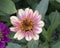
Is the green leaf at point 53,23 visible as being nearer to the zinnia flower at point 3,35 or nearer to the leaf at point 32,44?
the leaf at point 32,44

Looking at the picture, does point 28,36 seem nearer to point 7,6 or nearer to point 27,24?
point 27,24

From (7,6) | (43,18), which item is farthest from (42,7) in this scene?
(7,6)

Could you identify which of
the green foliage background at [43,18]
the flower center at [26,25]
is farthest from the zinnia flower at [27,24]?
the green foliage background at [43,18]

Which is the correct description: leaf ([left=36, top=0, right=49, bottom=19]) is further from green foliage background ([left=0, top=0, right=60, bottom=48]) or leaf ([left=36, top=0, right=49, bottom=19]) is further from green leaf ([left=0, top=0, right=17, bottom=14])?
green leaf ([left=0, top=0, right=17, bottom=14])

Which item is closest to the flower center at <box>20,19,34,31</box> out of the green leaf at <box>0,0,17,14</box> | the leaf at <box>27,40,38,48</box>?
the leaf at <box>27,40,38,48</box>

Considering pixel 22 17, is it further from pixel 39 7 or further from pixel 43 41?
pixel 43 41
